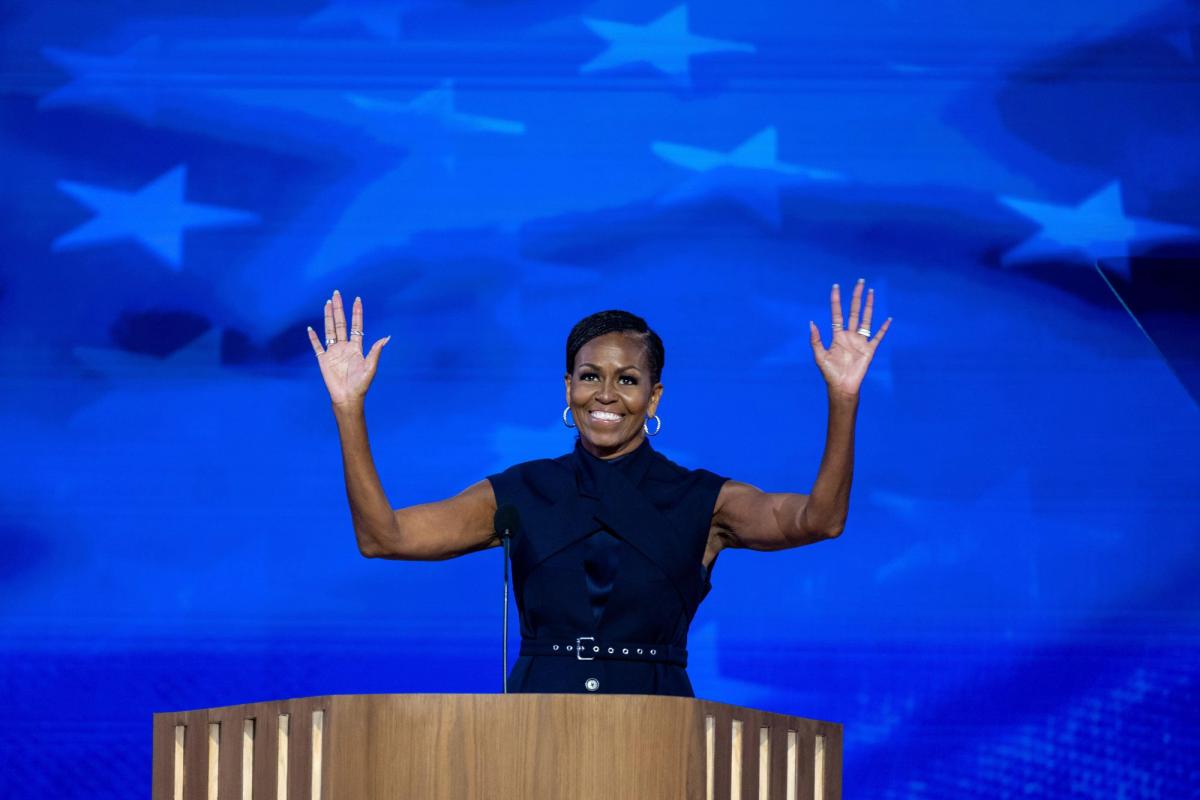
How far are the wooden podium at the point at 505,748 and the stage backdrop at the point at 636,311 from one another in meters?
1.98

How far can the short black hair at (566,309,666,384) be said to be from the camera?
3.76 m

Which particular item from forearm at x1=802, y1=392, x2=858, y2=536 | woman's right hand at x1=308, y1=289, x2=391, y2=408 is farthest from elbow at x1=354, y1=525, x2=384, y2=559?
forearm at x1=802, y1=392, x2=858, y2=536

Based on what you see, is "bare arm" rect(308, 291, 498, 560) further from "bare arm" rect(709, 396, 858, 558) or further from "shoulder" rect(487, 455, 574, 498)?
"bare arm" rect(709, 396, 858, 558)

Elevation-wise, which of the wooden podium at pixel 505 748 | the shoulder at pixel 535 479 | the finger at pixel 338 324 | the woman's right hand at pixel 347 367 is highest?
the finger at pixel 338 324

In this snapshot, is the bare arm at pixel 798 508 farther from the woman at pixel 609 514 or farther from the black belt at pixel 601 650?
the black belt at pixel 601 650

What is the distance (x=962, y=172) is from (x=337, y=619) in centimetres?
203

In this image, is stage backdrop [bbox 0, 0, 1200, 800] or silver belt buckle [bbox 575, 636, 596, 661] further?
stage backdrop [bbox 0, 0, 1200, 800]

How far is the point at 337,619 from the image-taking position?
5020 millimetres

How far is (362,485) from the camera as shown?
3.46 m

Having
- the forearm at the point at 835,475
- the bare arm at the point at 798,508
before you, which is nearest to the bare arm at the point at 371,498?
the bare arm at the point at 798,508

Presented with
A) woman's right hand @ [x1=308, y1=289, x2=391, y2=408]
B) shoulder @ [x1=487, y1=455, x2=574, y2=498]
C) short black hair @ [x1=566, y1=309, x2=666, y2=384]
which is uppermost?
short black hair @ [x1=566, y1=309, x2=666, y2=384]

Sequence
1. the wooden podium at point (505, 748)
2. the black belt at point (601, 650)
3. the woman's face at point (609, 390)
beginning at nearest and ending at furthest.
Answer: the wooden podium at point (505, 748)
the black belt at point (601, 650)
the woman's face at point (609, 390)

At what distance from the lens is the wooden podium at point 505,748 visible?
2.83 metres

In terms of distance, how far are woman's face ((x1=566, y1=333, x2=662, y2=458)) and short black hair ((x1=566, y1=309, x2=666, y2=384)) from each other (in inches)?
0.5
